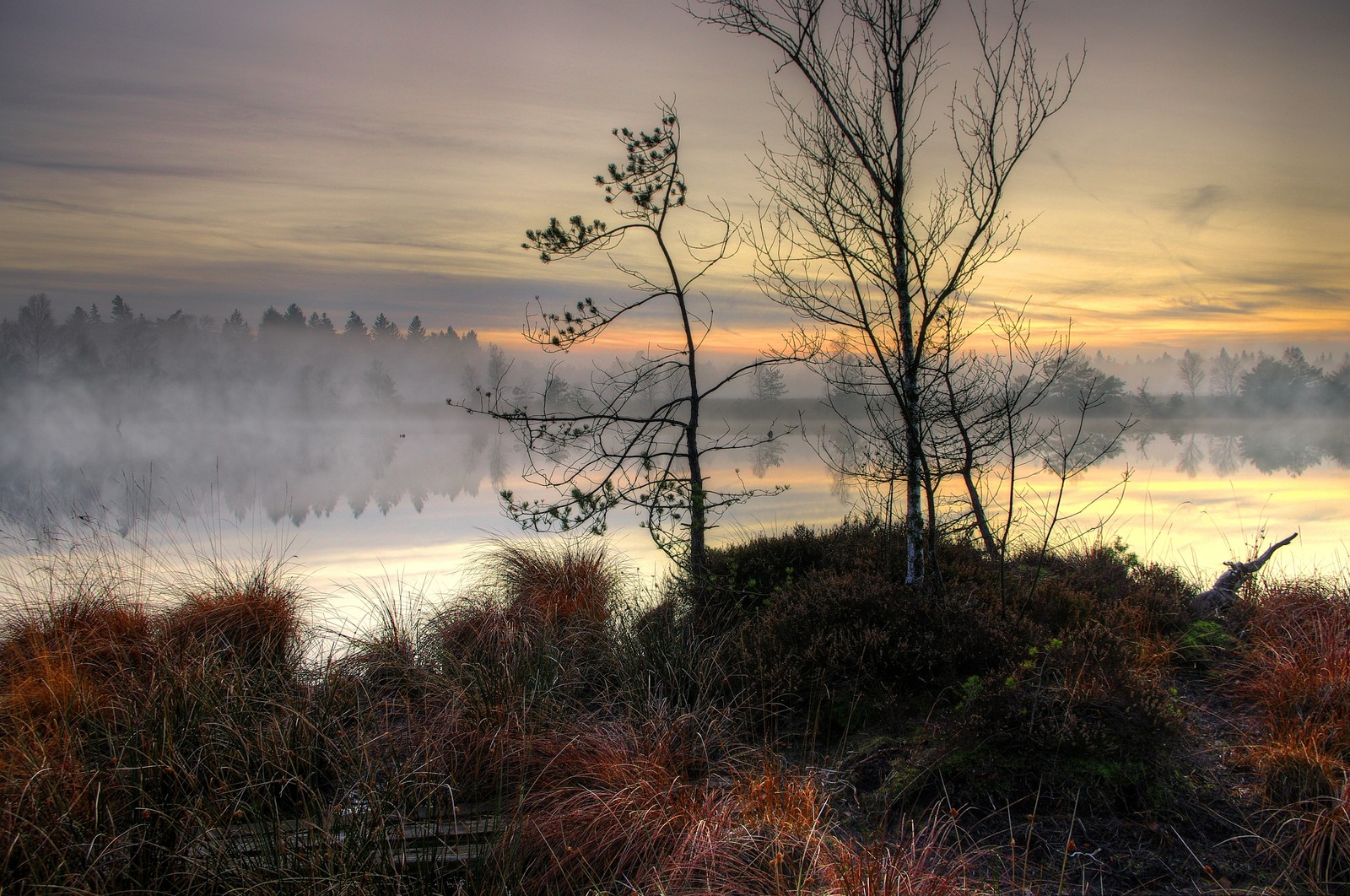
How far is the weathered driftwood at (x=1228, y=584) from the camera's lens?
8.41 metres

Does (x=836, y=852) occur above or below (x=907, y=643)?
below

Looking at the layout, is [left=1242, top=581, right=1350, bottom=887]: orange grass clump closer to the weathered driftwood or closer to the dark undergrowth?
the dark undergrowth

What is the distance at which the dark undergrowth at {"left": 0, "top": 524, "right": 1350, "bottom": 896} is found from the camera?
3.82 metres

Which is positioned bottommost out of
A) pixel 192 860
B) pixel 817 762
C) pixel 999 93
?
pixel 817 762

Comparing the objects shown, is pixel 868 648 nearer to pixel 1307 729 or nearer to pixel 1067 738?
pixel 1067 738

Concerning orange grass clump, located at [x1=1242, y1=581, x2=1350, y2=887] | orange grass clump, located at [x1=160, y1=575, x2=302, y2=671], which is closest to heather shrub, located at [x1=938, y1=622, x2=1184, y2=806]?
orange grass clump, located at [x1=1242, y1=581, x2=1350, y2=887]

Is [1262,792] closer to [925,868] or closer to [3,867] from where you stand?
[925,868]

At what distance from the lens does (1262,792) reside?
4.81 m

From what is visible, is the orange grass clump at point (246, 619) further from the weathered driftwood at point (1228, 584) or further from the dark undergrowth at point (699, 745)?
the weathered driftwood at point (1228, 584)

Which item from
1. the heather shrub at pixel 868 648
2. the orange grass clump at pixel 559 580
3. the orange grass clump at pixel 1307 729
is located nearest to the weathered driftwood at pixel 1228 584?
the orange grass clump at pixel 1307 729

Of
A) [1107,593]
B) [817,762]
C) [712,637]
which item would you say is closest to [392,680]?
[712,637]

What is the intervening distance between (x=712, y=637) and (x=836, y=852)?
337 centimetres

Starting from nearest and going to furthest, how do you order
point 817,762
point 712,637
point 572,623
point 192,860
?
point 192,860 < point 817,762 < point 712,637 < point 572,623

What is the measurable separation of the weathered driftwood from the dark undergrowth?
14.1 inches
